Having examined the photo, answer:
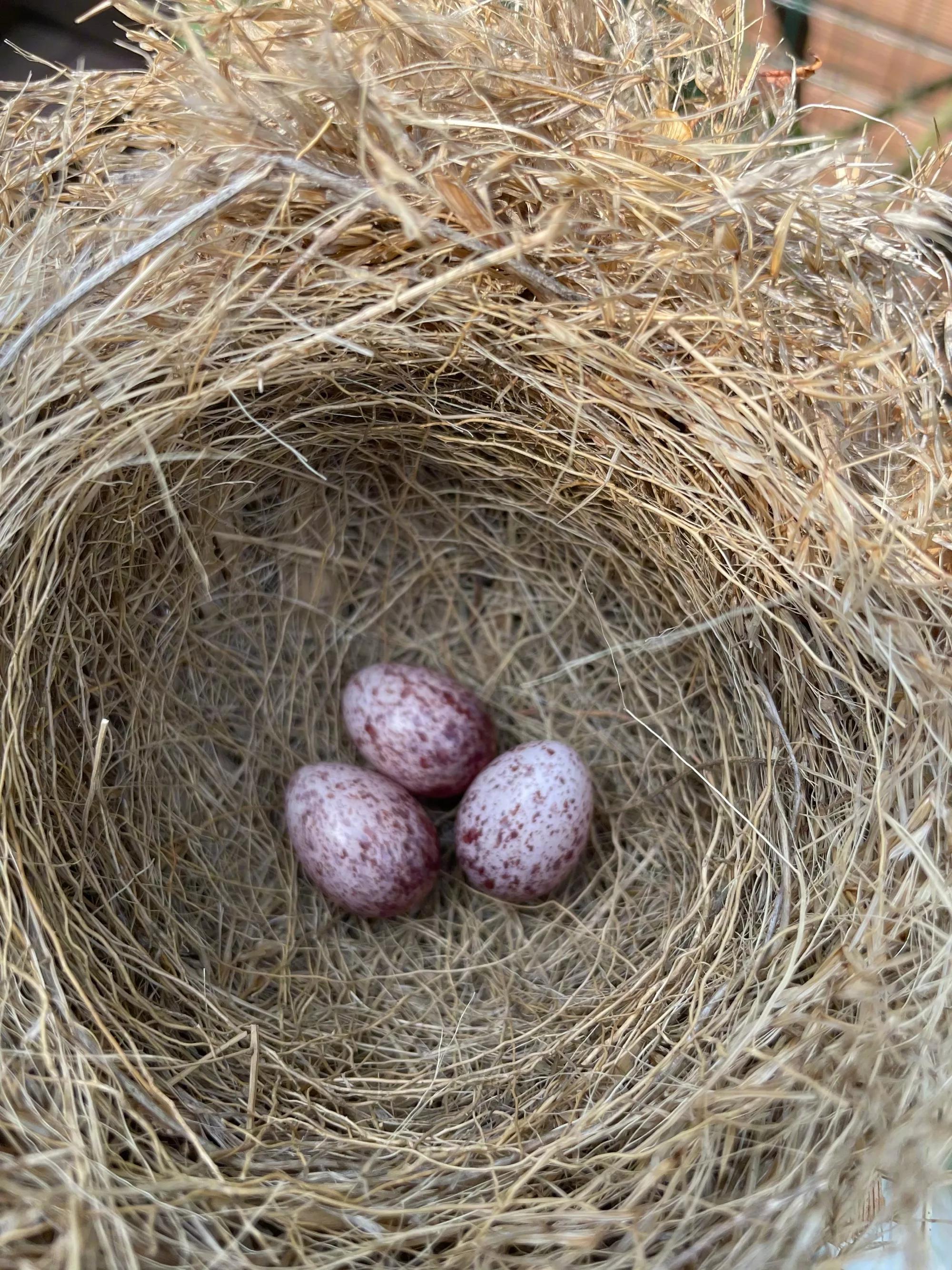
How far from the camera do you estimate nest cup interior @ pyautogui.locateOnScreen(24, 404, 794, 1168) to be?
1.03 metres

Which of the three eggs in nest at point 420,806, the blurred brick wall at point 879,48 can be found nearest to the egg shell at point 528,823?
the three eggs in nest at point 420,806

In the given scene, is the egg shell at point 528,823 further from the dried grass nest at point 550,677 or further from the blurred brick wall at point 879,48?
the blurred brick wall at point 879,48

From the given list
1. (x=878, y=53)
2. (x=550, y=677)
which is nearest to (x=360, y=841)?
(x=550, y=677)

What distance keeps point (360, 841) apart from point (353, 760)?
22cm

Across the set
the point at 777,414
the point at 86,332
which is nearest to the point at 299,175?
the point at 86,332

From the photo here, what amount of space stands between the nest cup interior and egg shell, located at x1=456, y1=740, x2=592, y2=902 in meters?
0.08

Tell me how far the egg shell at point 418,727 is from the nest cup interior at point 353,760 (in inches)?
3.4

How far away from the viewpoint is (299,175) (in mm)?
984

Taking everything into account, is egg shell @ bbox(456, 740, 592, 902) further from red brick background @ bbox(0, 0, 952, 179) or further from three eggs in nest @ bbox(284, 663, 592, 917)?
red brick background @ bbox(0, 0, 952, 179)

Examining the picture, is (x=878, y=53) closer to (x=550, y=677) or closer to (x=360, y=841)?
(x=550, y=677)

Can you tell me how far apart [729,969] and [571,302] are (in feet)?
2.51

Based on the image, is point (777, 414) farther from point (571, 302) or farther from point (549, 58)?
point (549, 58)

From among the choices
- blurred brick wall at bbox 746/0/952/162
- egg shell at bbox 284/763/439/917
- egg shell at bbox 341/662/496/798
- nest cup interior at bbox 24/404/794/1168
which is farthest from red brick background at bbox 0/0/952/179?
egg shell at bbox 284/763/439/917

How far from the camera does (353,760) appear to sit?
53.7 inches
